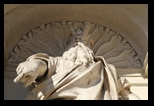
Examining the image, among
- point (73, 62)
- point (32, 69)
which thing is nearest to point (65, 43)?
point (73, 62)

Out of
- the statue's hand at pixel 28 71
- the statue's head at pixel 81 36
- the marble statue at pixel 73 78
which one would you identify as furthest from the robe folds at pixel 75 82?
the statue's head at pixel 81 36

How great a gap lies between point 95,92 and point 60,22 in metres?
1.23

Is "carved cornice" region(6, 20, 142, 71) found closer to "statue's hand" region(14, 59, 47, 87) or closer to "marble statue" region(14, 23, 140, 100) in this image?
"marble statue" region(14, 23, 140, 100)

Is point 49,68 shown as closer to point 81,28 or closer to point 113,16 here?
point 81,28

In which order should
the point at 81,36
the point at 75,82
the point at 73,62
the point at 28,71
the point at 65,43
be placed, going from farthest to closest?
1. the point at 65,43
2. the point at 81,36
3. the point at 73,62
4. the point at 75,82
5. the point at 28,71

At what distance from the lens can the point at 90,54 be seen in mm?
3506

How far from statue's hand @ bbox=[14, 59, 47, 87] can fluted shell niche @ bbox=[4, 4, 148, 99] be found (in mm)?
637

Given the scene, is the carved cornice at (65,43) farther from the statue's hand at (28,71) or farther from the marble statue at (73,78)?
the statue's hand at (28,71)

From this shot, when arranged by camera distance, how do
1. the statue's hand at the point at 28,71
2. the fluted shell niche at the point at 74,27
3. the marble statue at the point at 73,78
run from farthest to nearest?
1. the fluted shell niche at the point at 74,27
2. the marble statue at the point at 73,78
3. the statue's hand at the point at 28,71

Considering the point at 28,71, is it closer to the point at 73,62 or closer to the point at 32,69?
the point at 32,69

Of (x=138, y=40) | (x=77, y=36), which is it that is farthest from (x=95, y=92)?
(x=138, y=40)

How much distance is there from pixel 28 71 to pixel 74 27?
1.20 metres

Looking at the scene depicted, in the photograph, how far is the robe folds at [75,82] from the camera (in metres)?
3.16

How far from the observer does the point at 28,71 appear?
3.00 metres
